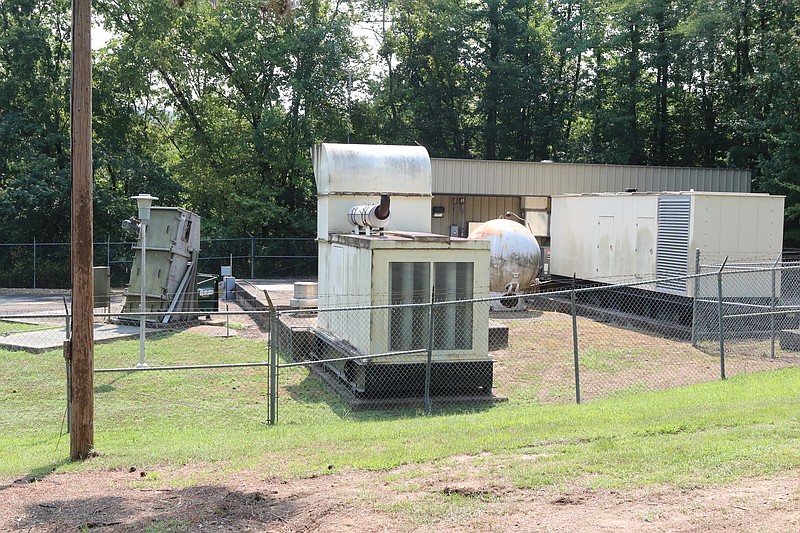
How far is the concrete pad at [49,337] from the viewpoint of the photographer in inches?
658

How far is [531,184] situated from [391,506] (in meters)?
25.6

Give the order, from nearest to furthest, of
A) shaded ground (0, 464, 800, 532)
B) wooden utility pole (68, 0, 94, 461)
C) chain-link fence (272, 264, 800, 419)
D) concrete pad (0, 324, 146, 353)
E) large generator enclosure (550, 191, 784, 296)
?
shaded ground (0, 464, 800, 532), wooden utility pole (68, 0, 94, 461), chain-link fence (272, 264, 800, 419), concrete pad (0, 324, 146, 353), large generator enclosure (550, 191, 784, 296)

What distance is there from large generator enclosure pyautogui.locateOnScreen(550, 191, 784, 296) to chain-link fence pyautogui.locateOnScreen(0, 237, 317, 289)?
1337 centimetres

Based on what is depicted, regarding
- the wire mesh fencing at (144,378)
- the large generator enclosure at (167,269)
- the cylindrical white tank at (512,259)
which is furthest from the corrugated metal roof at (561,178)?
the wire mesh fencing at (144,378)

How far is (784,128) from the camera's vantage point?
3344 cm

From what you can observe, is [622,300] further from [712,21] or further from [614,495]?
[712,21]

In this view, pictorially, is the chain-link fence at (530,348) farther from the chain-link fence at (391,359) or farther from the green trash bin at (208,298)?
the green trash bin at (208,298)

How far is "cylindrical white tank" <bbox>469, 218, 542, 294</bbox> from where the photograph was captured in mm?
23750

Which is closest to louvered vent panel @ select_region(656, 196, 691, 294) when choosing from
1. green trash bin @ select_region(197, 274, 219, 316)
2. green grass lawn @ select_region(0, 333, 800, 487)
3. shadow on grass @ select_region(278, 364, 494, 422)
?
green grass lawn @ select_region(0, 333, 800, 487)

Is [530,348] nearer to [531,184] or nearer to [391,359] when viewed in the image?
[391,359]

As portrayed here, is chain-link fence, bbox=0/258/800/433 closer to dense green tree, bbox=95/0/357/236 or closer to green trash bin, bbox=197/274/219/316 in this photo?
green trash bin, bbox=197/274/219/316

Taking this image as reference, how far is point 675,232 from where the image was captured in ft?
67.2

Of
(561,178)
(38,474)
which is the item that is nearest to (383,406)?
(38,474)

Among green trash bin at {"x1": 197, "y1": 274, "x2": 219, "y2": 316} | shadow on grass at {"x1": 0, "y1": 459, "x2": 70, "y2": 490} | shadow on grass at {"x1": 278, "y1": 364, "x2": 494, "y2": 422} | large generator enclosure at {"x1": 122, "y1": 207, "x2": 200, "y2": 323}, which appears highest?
large generator enclosure at {"x1": 122, "y1": 207, "x2": 200, "y2": 323}
